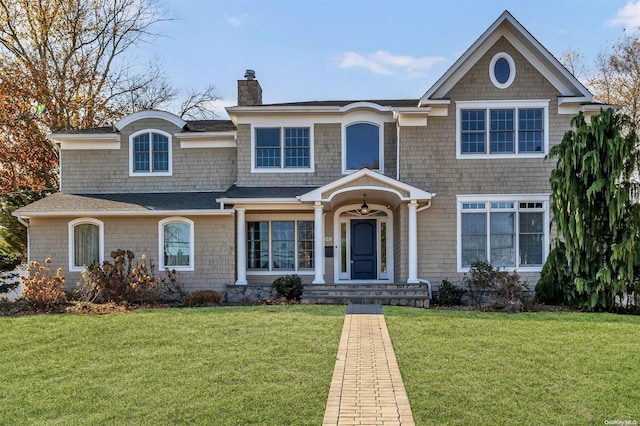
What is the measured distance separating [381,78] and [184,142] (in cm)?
957

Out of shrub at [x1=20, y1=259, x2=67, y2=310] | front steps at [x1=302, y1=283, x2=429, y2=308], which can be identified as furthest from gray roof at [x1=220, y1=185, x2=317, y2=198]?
shrub at [x1=20, y1=259, x2=67, y2=310]

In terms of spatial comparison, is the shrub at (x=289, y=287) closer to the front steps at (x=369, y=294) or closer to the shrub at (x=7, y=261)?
the front steps at (x=369, y=294)

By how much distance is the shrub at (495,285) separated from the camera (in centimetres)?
1335

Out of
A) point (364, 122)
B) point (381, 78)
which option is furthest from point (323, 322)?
point (381, 78)

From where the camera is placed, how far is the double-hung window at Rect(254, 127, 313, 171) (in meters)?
17.2

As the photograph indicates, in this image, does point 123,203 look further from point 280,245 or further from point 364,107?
point 364,107

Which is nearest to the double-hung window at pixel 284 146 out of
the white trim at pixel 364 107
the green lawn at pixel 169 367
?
the white trim at pixel 364 107

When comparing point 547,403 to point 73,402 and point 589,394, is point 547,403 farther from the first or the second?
point 73,402

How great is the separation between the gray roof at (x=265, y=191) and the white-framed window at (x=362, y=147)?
1.54m

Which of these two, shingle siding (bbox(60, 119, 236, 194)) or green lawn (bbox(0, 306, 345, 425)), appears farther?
shingle siding (bbox(60, 119, 236, 194))

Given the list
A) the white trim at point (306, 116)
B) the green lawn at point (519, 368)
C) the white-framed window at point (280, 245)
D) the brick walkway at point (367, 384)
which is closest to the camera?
the brick walkway at point (367, 384)

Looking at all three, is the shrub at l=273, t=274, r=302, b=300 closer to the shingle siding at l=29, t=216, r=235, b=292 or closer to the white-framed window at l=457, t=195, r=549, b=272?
the shingle siding at l=29, t=216, r=235, b=292

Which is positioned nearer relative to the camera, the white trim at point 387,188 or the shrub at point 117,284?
the shrub at point 117,284

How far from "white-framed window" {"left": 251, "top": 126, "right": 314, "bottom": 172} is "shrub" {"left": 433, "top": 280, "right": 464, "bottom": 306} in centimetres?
570
